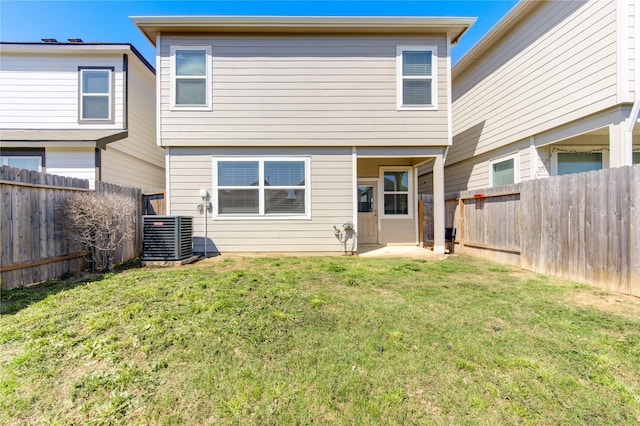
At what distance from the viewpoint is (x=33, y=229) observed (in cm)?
445

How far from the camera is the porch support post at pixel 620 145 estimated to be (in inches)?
196

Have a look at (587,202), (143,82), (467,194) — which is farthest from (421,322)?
(143,82)

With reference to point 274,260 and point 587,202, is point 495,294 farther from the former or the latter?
point 274,260

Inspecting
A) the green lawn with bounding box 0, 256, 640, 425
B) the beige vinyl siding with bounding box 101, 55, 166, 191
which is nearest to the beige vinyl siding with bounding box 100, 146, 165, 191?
the beige vinyl siding with bounding box 101, 55, 166, 191

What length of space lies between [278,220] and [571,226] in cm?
578

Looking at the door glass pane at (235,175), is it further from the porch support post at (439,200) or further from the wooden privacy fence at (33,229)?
the porch support post at (439,200)

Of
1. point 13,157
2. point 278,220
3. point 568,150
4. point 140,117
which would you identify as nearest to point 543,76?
point 568,150

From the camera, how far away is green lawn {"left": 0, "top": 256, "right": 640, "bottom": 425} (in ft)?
6.01

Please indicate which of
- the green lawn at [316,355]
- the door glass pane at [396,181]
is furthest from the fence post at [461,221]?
the green lawn at [316,355]

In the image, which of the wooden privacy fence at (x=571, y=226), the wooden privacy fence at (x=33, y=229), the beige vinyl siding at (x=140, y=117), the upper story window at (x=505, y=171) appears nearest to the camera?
the wooden privacy fence at (x=571, y=226)

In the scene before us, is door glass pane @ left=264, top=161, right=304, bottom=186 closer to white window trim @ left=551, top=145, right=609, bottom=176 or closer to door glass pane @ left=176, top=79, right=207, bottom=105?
door glass pane @ left=176, top=79, right=207, bottom=105

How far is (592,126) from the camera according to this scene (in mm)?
5656

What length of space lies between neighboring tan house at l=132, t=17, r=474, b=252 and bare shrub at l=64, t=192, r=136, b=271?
1.61m

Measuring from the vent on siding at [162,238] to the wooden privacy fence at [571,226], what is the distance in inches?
277
